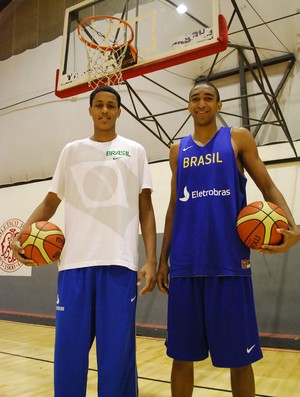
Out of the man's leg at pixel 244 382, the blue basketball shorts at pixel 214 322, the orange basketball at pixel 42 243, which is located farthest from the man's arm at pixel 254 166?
the orange basketball at pixel 42 243

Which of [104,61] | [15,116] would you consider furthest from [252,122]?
[15,116]

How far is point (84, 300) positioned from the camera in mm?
1552

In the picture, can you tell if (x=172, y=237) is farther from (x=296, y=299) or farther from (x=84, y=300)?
(x=296, y=299)

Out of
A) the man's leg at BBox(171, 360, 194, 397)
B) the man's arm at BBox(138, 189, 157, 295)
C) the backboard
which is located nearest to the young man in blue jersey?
the man's leg at BBox(171, 360, 194, 397)

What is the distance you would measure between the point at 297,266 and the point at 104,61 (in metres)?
3.23

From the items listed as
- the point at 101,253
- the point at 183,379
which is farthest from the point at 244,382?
the point at 101,253

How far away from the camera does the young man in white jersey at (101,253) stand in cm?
150

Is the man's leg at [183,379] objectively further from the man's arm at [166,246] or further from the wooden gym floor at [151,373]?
the wooden gym floor at [151,373]

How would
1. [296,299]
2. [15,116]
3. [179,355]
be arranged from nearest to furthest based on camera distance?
[179,355]
[296,299]
[15,116]

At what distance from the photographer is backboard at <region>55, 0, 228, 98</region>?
3.12 m

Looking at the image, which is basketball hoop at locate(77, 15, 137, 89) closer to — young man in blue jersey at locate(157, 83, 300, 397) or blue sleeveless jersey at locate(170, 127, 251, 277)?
young man in blue jersey at locate(157, 83, 300, 397)

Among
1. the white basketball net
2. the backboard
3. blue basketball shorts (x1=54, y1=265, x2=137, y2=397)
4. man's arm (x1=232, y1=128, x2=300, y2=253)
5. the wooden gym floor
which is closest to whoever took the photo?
blue basketball shorts (x1=54, y1=265, x2=137, y2=397)

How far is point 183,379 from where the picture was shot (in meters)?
1.71

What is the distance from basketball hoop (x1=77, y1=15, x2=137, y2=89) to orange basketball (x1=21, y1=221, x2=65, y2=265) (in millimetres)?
2000
